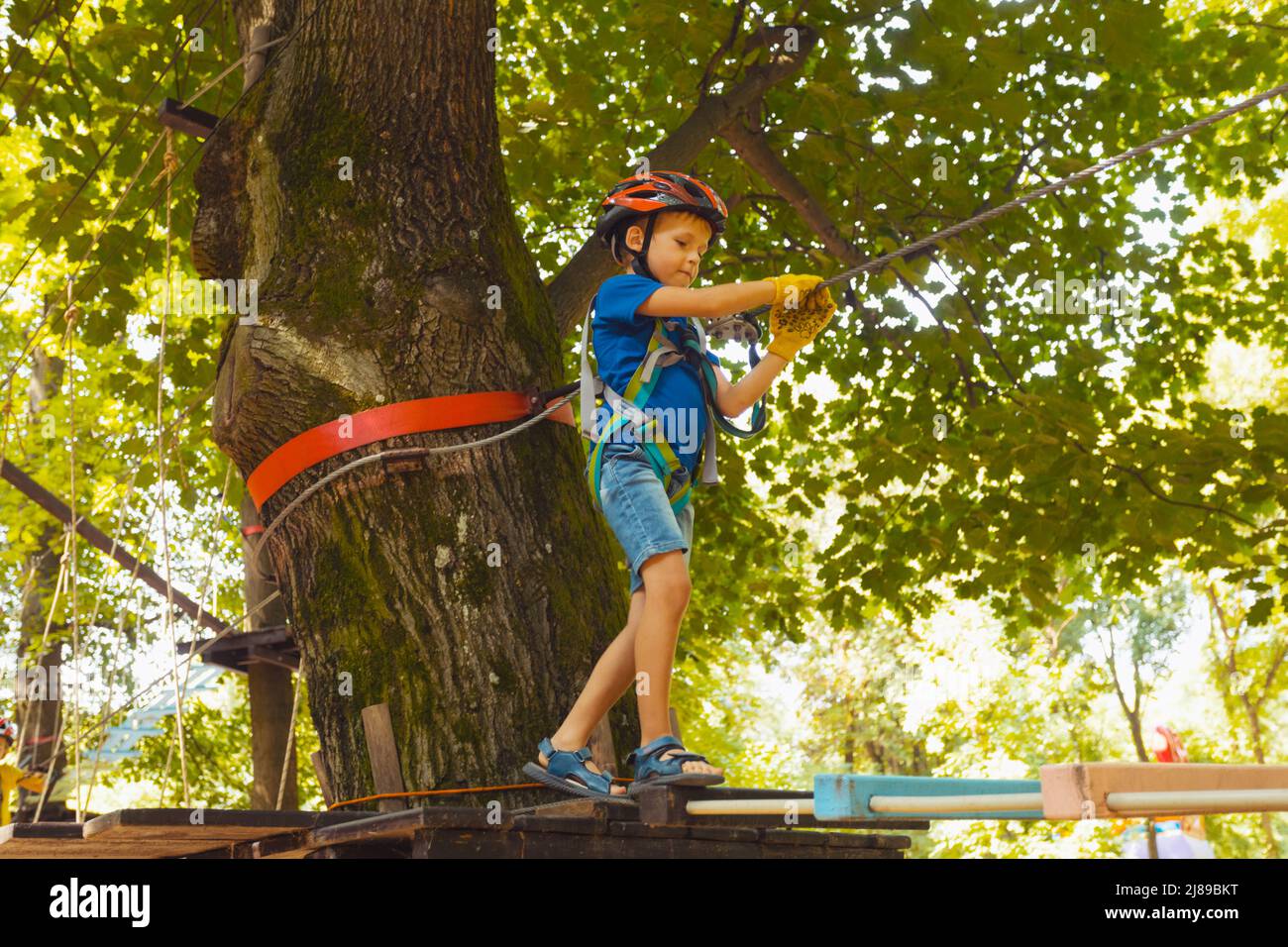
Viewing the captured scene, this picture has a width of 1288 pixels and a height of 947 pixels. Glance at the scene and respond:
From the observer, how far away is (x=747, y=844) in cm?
316

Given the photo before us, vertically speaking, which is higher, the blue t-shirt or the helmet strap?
the helmet strap

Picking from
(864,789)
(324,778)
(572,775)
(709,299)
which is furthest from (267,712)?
(864,789)

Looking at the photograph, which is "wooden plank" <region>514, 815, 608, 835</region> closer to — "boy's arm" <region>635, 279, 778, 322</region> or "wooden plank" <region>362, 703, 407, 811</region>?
"wooden plank" <region>362, 703, 407, 811</region>

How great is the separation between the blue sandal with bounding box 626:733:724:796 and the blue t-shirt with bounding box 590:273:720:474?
0.78m

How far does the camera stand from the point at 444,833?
9.11 ft

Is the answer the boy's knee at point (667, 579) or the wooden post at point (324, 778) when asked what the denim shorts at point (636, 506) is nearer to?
the boy's knee at point (667, 579)

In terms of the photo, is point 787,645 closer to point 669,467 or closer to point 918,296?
point 918,296

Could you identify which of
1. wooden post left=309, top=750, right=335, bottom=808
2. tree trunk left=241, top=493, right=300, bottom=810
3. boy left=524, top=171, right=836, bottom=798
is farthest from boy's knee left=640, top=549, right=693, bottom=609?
tree trunk left=241, top=493, right=300, bottom=810

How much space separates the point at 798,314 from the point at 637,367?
0.47 m

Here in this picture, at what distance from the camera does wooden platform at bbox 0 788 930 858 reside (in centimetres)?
278

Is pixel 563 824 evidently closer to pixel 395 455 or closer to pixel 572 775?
pixel 572 775
